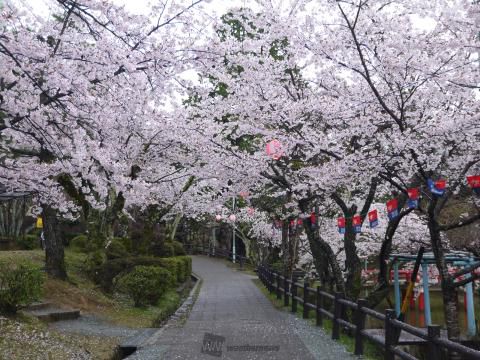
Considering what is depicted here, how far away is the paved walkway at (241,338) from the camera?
826 centimetres

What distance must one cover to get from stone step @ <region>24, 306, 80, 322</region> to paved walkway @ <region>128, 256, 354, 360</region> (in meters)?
2.35

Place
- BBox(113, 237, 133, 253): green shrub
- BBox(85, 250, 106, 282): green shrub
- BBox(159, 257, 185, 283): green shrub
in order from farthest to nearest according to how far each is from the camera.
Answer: BBox(113, 237, 133, 253): green shrub
BBox(159, 257, 185, 283): green shrub
BBox(85, 250, 106, 282): green shrub

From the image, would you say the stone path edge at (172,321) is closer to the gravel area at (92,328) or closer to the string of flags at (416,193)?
the gravel area at (92,328)

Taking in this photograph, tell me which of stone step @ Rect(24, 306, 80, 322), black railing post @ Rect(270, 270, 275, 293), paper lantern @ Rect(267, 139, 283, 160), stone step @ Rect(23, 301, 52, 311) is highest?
paper lantern @ Rect(267, 139, 283, 160)

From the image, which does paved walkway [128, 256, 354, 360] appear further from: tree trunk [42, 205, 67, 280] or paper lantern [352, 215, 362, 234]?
tree trunk [42, 205, 67, 280]

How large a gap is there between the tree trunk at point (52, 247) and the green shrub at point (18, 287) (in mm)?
5338

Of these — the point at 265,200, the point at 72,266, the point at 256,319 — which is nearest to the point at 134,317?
the point at 256,319

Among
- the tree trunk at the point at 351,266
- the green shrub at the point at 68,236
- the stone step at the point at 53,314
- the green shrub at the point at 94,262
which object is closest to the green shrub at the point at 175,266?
the green shrub at the point at 94,262

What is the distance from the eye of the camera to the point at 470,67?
9.03 metres

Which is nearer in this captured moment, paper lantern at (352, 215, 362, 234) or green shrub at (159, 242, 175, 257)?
paper lantern at (352, 215, 362, 234)

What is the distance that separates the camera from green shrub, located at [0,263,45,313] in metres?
9.25

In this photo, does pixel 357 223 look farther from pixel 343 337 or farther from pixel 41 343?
pixel 41 343

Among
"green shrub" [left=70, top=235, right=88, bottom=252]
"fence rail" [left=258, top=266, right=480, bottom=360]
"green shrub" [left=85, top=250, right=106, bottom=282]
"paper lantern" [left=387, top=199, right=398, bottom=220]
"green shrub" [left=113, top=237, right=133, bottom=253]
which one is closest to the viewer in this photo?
"fence rail" [left=258, top=266, right=480, bottom=360]

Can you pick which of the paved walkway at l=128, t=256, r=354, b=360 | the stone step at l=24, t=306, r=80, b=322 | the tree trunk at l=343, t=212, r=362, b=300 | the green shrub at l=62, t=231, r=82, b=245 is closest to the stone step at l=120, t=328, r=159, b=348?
the paved walkway at l=128, t=256, r=354, b=360
